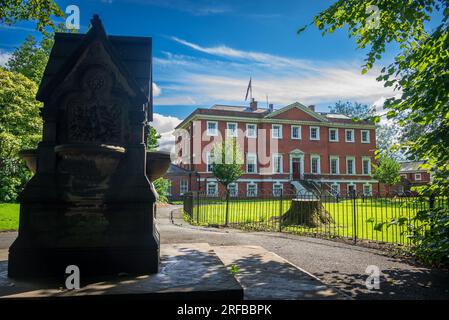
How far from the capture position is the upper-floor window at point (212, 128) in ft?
135

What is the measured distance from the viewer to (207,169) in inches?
1601

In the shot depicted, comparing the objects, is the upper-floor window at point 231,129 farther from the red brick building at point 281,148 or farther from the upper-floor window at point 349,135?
the upper-floor window at point 349,135

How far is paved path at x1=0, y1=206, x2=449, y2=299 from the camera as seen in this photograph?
489cm

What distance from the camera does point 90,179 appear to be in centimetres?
420

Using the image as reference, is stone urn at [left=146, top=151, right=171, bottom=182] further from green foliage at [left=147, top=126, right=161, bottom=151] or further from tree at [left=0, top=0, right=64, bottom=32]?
green foliage at [left=147, top=126, right=161, bottom=151]

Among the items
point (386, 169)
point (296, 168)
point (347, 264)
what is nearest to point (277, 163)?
point (296, 168)

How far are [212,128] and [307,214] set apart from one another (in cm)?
2943

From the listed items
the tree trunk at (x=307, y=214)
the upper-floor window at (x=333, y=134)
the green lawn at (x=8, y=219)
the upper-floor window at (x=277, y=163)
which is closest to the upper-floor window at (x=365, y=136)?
the upper-floor window at (x=333, y=134)

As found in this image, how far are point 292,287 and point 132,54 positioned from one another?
14.1 ft

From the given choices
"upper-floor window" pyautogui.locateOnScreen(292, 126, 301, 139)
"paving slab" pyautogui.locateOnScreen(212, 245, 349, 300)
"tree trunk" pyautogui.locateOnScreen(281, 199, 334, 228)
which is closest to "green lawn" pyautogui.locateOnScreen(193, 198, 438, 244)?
"tree trunk" pyautogui.locateOnScreen(281, 199, 334, 228)

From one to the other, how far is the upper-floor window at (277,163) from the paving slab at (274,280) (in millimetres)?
37373

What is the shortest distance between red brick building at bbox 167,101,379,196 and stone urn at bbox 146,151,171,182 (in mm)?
34587

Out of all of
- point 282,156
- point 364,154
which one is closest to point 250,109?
point 282,156

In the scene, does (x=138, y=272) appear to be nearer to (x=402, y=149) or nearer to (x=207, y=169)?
(x=402, y=149)
